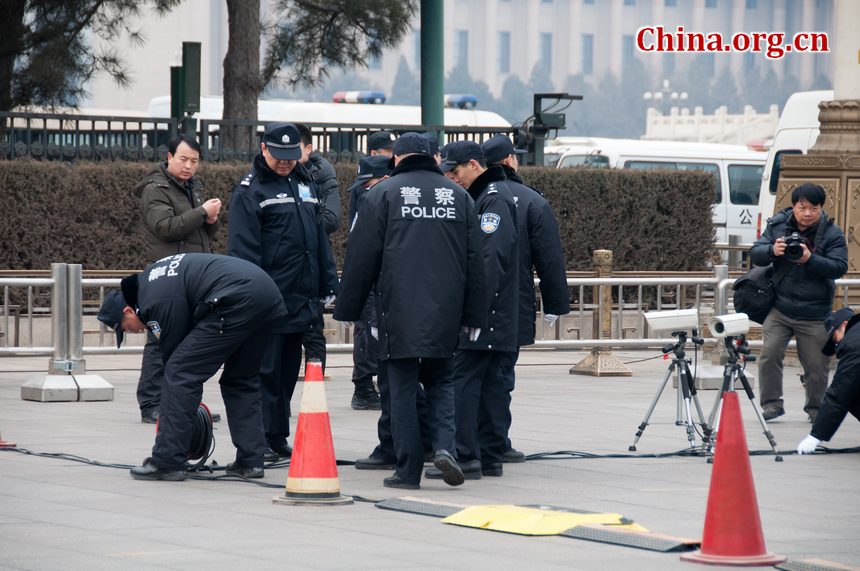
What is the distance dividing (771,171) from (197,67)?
1092cm

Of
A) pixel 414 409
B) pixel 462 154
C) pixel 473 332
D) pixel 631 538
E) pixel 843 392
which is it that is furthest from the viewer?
pixel 843 392

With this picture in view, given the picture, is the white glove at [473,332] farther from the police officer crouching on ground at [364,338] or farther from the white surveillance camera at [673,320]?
the police officer crouching on ground at [364,338]

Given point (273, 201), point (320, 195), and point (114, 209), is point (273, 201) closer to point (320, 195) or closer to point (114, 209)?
point (320, 195)

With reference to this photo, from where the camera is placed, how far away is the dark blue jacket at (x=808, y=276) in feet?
36.3

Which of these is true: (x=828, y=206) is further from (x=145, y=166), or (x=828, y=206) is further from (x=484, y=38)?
(x=484, y=38)

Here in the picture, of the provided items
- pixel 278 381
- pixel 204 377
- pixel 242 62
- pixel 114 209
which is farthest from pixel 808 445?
pixel 242 62

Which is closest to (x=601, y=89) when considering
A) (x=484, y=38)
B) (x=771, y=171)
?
(x=484, y=38)

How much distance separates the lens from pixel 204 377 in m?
8.18

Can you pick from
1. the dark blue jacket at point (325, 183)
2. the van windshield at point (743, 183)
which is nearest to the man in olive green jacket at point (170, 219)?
the dark blue jacket at point (325, 183)

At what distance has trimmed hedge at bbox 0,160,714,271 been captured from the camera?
1638 cm

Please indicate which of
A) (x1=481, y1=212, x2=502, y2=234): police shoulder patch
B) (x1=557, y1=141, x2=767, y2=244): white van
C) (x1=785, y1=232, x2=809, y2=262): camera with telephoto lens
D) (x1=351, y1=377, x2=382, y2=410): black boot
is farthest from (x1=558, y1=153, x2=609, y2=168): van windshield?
(x1=481, y1=212, x2=502, y2=234): police shoulder patch

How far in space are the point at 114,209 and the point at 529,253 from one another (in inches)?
338

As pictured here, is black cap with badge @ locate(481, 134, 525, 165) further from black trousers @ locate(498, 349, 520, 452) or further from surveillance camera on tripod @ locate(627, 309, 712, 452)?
surveillance camera on tripod @ locate(627, 309, 712, 452)

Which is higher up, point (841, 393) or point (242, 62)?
point (242, 62)
